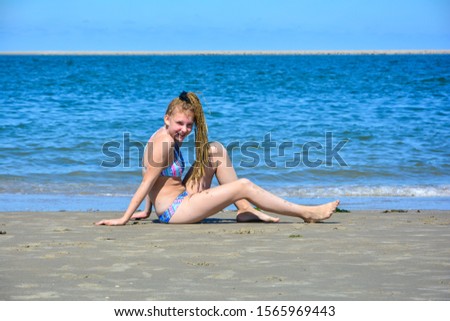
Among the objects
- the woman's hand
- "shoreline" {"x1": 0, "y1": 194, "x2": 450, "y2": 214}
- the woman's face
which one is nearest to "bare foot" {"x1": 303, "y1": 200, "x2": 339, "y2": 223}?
the woman's face

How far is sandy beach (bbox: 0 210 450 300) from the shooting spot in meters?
3.71

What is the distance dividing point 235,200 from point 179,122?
2.54 feet

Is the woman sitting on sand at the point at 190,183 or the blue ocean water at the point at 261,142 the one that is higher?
the woman sitting on sand at the point at 190,183

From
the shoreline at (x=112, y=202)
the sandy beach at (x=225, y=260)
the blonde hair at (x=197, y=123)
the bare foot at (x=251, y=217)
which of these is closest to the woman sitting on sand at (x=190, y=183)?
the blonde hair at (x=197, y=123)

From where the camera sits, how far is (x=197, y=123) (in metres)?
5.83

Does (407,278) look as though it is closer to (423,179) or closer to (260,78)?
(423,179)

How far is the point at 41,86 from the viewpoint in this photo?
83.1 feet

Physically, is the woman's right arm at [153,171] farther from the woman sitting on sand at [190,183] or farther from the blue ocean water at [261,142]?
the blue ocean water at [261,142]

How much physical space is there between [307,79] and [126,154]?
63.1 feet

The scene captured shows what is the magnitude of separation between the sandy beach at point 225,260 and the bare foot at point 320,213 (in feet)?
0.25

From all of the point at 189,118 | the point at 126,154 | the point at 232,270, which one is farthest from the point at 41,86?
the point at 232,270

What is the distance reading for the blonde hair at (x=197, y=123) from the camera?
5766 mm

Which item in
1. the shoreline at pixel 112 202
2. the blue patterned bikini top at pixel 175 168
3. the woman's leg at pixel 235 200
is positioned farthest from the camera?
the shoreline at pixel 112 202
